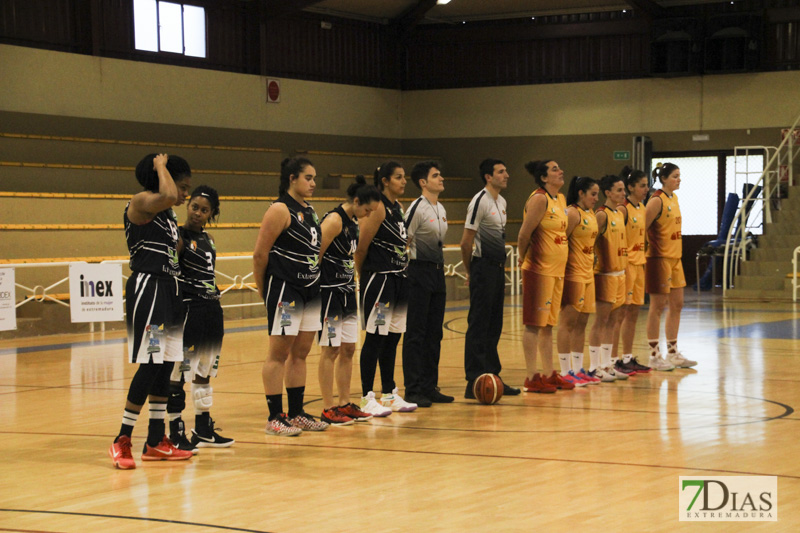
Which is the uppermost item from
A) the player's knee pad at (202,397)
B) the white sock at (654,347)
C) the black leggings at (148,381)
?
the black leggings at (148,381)

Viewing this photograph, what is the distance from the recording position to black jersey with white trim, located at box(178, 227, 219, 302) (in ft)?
19.8

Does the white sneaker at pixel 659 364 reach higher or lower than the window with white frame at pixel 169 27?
lower

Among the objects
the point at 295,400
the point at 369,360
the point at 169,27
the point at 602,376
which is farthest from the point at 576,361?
the point at 169,27

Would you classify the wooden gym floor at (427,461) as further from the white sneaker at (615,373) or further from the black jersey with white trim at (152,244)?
the black jersey with white trim at (152,244)

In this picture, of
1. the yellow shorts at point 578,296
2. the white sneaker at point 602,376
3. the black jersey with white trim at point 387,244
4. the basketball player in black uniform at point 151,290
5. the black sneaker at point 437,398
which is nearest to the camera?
the basketball player in black uniform at point 151,290

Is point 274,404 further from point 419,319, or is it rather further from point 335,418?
point 419,319

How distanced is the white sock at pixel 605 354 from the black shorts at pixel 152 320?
4.29 meters

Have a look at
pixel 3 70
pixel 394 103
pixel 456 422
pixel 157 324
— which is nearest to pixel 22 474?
pixel 157 324

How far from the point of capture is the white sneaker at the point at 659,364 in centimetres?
931

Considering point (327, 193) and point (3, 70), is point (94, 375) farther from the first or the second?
point (327, 193)

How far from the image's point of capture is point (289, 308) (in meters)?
6.27

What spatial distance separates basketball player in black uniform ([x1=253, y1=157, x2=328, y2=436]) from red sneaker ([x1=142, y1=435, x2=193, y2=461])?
30.7 inches

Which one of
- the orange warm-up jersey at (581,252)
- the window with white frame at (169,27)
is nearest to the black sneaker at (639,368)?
the orange warm-up jersey at (581,252)

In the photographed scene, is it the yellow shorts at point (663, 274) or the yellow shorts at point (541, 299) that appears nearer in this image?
the yellow shorts at point (541, 299)
